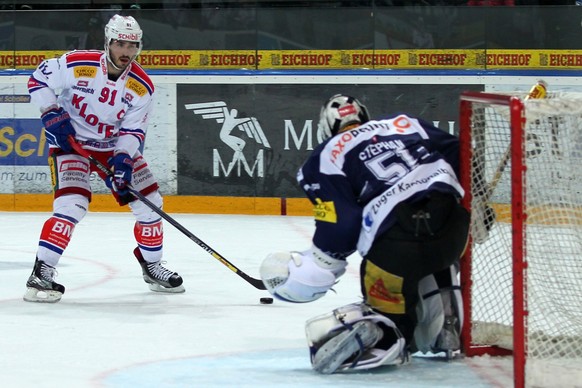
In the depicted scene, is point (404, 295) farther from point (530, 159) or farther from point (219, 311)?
point (219, 311)

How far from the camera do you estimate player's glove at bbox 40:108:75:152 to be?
4.57m

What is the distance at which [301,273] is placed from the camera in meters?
3.24

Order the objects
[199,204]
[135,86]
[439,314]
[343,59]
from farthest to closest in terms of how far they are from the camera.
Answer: [199,204]
[343,59]
[135,86]
[439,314]

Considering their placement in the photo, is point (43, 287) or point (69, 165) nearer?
point (43, 287)

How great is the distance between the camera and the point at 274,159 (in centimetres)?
762

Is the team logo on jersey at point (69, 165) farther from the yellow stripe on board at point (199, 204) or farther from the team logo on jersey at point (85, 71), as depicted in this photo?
the yellow stripe on board at point (199, 204)

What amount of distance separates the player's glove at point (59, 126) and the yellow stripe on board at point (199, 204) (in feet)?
10.0

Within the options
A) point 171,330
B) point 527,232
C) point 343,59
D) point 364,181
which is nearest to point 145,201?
point 171,330

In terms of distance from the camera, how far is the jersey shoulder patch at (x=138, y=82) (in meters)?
4.76

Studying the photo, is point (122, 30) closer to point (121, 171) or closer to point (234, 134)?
point (121, 171)

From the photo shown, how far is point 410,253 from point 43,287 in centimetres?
180

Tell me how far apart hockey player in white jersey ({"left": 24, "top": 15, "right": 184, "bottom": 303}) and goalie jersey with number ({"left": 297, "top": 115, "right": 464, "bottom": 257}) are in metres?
1.54

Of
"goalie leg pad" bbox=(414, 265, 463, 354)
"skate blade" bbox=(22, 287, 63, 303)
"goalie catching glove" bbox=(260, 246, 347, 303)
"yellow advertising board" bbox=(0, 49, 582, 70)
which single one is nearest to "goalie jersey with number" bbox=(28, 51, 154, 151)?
"skate blade" bbox=(22, 287, 63, 303)

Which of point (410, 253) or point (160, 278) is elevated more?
point (410, 253)
